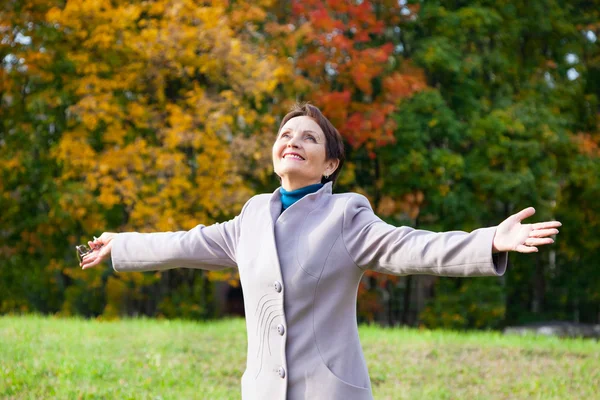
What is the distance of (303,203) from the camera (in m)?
3.16

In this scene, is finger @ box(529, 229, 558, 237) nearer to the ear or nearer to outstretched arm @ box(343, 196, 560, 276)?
outstretched arm @ box(343, 196, 560, 276)

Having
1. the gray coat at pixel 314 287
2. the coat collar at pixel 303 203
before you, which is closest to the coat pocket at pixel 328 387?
the gray coat at pixel 314 287

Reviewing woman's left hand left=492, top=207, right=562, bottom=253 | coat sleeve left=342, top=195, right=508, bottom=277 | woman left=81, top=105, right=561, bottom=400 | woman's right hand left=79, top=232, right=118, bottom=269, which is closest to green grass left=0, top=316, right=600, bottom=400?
woman's right hand left=79, top=232, right=118, bottom=269

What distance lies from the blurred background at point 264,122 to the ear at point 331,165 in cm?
906

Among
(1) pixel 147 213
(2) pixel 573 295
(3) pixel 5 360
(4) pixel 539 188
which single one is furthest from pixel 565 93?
(3) pixel 5 360

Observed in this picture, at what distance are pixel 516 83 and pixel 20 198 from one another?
10.4m

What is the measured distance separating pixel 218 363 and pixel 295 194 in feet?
14.8

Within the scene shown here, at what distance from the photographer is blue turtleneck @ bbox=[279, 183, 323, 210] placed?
3232 millimetres

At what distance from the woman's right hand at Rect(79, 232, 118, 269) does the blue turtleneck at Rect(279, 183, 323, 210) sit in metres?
0.87

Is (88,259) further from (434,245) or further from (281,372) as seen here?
(434,245)

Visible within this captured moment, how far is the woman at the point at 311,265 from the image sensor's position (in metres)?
2.94

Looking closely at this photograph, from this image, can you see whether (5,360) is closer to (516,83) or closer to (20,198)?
(20,198)

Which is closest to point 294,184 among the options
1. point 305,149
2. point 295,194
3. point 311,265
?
point 295,194

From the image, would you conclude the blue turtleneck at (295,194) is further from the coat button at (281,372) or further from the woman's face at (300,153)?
the coat button at (281,372)
